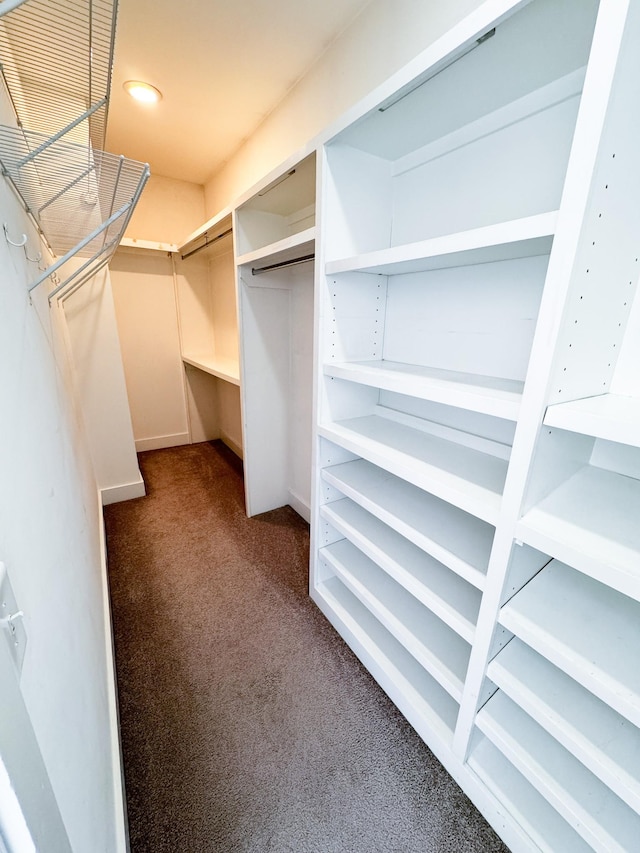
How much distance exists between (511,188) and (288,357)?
4.94 ft

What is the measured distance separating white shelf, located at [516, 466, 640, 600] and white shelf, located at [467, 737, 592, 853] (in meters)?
0.78

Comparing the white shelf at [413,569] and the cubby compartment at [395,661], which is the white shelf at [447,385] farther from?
the cubby compartment at [395,661]

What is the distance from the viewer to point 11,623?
0.39 metres

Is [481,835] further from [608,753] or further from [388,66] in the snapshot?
[388,66]

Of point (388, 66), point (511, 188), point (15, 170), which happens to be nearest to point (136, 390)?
point (15, 170)

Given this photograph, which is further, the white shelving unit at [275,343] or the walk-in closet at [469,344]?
the white shelving unit at [275,343]

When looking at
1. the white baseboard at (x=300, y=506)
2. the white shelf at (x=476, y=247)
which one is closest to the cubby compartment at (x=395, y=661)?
the white baseboard at (x=300, y=506)

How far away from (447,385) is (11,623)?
92cm

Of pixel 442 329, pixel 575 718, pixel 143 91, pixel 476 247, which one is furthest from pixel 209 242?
pixel 575 718

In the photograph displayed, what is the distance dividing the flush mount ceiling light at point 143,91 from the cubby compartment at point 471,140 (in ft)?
4.56

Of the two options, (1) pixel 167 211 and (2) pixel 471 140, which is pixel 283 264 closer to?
(2) pixel 471 140

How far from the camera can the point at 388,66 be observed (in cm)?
120

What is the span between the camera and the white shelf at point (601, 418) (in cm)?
57

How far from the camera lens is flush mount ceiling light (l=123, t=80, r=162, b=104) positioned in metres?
1.72
